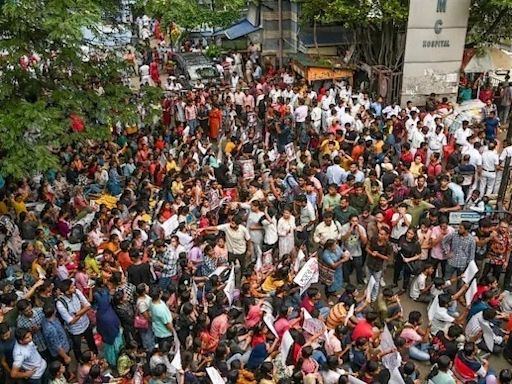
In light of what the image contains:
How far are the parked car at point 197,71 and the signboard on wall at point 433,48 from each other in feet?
21.5

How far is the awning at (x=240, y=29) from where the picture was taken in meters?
22.8

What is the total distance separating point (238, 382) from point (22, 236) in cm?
478

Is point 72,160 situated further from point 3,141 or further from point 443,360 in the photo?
point 443,360

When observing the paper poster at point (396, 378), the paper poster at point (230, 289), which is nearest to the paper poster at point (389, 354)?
the paper poster at point (396, 378)

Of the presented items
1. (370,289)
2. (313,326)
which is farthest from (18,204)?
(370,289)

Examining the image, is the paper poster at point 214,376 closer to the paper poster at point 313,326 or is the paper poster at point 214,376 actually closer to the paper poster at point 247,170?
the paper poster at point 313,326

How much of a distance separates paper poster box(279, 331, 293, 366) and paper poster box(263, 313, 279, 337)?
0.59 ft

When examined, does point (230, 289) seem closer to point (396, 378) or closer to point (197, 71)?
point (396, 378)

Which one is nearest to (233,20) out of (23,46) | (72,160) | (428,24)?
(428,24)

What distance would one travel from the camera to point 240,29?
76.0 feet

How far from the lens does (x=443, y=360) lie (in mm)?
6320

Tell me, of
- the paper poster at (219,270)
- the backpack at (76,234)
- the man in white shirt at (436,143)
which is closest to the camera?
the paper poster at (219,270)

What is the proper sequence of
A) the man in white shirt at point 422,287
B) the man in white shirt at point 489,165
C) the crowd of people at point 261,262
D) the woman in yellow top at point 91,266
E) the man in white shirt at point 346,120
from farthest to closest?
the man in white shirt at point 346,120, the man in white shirt at point 489,165, the man in white shirt at point 422,287, the woman in yellow top at point 91,266, the crowd of people at point 261,262

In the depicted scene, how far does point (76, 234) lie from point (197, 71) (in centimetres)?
1179
